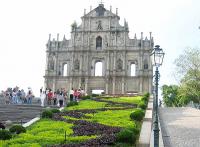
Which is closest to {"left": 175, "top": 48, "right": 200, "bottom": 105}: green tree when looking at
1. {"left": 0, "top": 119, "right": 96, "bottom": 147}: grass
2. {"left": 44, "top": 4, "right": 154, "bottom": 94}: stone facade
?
{"left": 44, "top": 4, "right": 154, "bottom": 94}: stone facade

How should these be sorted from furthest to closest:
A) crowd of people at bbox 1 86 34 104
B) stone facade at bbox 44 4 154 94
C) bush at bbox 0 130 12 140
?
1. stone facade at bbox 44 4 154 94
2. crowd of people at bbox 1 86 34 104
3. bush at bbox 0 130 12 140

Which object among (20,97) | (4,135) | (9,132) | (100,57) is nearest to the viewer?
(4,135)

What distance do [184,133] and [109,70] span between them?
44.5m

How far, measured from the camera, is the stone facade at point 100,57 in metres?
65.6

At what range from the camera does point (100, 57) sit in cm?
6806

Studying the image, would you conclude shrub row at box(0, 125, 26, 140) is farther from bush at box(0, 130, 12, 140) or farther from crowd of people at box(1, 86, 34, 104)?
crowd of people at box(1, 86, 34, 104)

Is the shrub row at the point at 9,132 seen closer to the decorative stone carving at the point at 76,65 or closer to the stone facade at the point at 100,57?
the stone facade at the point at 100,57

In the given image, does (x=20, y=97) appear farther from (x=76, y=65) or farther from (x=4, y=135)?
(x=76, y=65)

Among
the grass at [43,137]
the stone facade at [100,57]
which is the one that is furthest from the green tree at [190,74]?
the grass at [43,137]

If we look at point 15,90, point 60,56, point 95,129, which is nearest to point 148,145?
point 95,129

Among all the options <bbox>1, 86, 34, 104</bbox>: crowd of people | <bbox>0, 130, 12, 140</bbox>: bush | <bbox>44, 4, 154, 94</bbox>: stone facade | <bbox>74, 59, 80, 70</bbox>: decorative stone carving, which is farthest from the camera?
<bbox>74, 59, 80, 70</bbox>: decorative stone carving

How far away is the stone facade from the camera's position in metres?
65.6

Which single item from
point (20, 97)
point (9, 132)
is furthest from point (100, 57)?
point (9, 132)

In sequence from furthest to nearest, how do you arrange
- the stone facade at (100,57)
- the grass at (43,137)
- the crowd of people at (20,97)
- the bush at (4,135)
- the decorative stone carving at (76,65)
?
the decorative stone carving at (76,65) → the stone facade at (100,57) → the crowd of people at (20,97) → the bush at (4,135) → the grass at (43,137)
